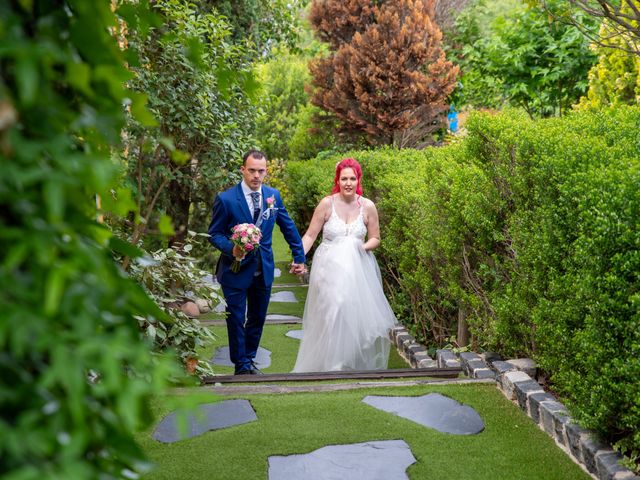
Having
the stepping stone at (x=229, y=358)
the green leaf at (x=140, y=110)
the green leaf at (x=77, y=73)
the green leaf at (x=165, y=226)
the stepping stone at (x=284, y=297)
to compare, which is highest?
the green leaf at (x=77, y=73)

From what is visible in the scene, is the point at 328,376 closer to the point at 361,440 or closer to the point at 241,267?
the point at 241,267

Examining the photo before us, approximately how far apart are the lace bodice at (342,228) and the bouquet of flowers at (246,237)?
1.22 m

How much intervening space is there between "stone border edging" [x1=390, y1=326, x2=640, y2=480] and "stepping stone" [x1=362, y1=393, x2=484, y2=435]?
340 mm

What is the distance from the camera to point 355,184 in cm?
757

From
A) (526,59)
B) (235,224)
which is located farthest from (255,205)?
(526,59)

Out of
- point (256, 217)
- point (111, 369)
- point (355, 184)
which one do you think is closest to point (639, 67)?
point (355, 184)

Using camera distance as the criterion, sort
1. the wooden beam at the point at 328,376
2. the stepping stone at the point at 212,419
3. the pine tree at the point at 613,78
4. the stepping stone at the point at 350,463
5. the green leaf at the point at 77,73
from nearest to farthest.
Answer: the green leaf at the point at 77,73
the stepping stone at the point at 350,463
the stepping stone at the point at 212,419
the wooden beam at the point at 328,376
the pine tree at the point at 613,78

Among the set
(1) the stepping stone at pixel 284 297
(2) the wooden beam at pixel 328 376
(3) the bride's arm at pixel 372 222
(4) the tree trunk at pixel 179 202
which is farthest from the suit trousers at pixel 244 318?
(1) the stepping stone at pixel 284 297

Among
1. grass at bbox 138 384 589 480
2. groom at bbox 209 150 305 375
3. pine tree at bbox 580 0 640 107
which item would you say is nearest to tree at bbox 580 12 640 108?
pine tree at bbox 580 0 640 107

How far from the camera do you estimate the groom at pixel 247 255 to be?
676 centimetres

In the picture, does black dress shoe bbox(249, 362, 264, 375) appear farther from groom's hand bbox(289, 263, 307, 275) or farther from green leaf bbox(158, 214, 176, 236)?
green leaf bbox(158, 214, 176, 236)

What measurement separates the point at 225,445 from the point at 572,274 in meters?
2.12

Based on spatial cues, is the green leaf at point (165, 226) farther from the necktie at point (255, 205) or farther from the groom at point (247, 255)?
the necktie at point (255, 205)

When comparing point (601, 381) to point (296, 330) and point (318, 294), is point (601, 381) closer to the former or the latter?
point (318, 294)
